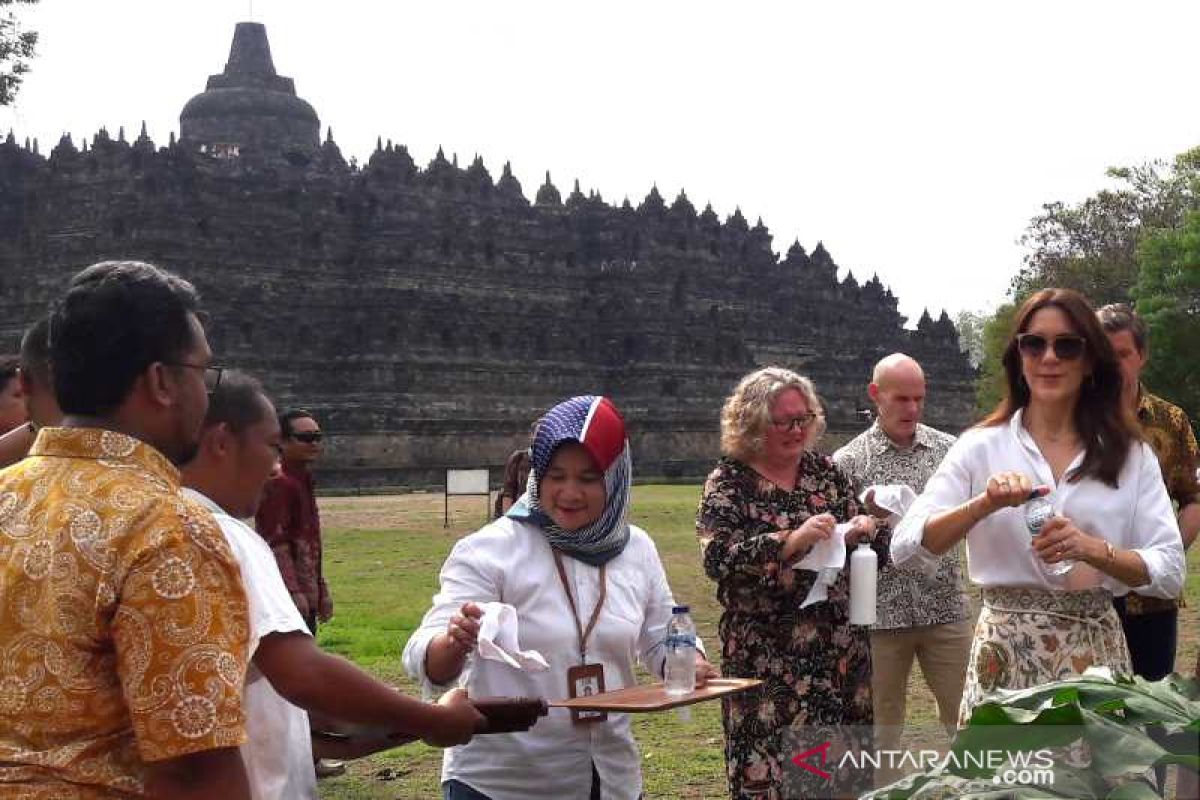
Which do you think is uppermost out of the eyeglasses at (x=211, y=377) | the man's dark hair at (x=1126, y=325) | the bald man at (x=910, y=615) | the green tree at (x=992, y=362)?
the green tree at (x=992, y=362)

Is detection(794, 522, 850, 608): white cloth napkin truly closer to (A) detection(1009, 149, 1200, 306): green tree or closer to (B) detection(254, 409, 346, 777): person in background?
(B) detection(254, 409, 346, 777): person in background

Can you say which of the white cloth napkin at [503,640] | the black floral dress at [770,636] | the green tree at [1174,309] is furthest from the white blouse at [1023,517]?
the green tree at [1174,309]

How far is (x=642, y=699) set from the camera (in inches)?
132

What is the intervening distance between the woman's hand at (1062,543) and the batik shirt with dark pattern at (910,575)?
1.78m

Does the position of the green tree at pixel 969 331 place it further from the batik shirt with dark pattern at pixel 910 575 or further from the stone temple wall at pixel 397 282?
the batik shirt with dark pattern at pixel 910 575

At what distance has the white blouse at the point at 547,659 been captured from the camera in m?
3.64

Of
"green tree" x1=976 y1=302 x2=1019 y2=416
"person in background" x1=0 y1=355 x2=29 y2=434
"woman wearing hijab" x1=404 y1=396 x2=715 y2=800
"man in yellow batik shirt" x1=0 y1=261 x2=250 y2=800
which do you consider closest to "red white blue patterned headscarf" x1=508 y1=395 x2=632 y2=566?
"woman wearing hijab" x1=404 y1=396 x2=715 y2=800

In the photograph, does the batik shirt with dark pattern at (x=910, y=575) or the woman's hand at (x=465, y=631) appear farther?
the batik shirt with dark pattern at (x=910, y=575)

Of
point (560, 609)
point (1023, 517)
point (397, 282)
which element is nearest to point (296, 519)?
point (560, 609)

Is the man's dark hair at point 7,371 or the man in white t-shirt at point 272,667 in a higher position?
the man's dark hair at point 7,371

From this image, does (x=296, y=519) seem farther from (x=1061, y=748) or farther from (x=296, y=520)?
(x=1061, y=748)

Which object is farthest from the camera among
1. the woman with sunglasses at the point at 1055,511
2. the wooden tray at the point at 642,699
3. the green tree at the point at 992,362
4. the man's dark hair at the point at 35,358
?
the green tree at the point at 992,362

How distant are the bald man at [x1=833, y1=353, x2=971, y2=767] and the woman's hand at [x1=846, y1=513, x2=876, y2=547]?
1127 mm

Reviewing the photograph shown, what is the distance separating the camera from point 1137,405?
557cm
